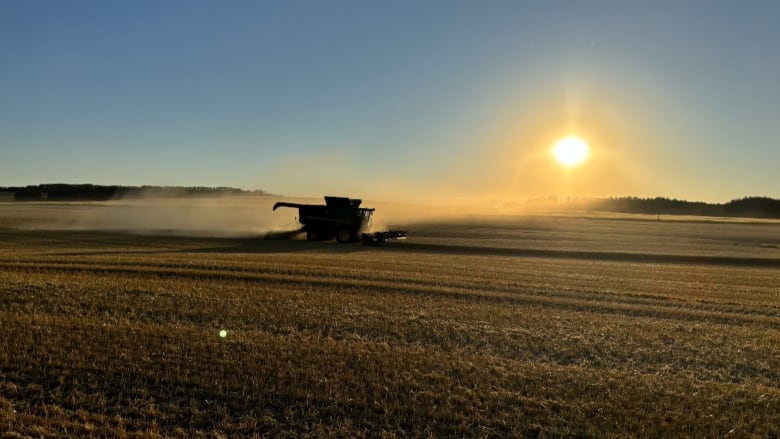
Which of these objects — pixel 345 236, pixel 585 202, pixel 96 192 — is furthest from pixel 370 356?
pixel 585 202

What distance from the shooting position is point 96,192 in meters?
107

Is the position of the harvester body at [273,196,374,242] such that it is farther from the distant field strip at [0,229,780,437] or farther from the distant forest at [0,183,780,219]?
the distant forest at [0,183,780,219]

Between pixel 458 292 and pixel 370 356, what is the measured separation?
6773 millimetres

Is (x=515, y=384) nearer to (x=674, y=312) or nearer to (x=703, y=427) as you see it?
(x=703, y=427)

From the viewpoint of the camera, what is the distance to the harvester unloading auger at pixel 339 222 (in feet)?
106

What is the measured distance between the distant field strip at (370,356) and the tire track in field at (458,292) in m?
0.08

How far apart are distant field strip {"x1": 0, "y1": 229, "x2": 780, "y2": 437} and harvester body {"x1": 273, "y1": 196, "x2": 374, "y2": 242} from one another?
15.5m

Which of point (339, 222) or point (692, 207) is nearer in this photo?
point (339, 222)

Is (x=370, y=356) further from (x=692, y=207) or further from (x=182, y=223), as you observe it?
(x=692, y=207)

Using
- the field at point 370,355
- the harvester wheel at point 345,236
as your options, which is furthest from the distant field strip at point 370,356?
the harvester wheel at point 345,236

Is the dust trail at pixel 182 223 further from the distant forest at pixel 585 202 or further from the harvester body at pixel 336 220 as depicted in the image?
the distant forest at pixel 585 202

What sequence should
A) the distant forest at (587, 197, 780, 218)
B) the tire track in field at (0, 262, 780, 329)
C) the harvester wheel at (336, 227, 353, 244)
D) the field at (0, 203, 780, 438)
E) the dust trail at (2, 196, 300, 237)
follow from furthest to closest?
the distant forest at (587, 197, 780, 218) < the dust trail at (2, 196, 300, 237) < the harvester wheel at (336, 227, 353, 244) < the tire track in field at (0, 262, 780, 329) < the field at (0, 203, 780, 438)

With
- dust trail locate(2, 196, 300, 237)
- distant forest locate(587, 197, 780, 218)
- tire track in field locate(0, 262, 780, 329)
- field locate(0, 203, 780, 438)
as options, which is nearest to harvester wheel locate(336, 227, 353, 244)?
dust trail locate(2, 196, 300, 237)

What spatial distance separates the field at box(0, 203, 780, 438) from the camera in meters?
6.16
